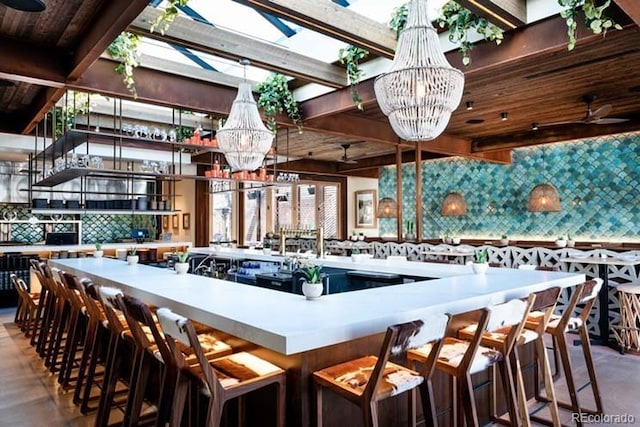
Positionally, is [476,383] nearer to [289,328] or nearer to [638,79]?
[289,328]

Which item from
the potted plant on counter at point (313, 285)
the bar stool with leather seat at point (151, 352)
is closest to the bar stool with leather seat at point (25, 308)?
the bar stool with leather seat at point (151, 352)

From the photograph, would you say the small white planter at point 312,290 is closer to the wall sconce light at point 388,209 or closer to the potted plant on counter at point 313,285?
the potted plant on counter at point 313,285

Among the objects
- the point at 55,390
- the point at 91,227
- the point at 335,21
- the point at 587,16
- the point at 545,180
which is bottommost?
the point at 55,390

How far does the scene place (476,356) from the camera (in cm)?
226

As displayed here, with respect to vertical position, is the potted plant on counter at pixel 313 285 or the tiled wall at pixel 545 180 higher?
the tiled wall at pixel 545 180

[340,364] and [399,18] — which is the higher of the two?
[399,18]

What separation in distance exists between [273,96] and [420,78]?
2820mm

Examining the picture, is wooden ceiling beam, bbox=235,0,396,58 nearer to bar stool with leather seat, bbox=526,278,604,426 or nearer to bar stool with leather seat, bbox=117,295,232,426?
bar stool with leather seat, bbox=117,295,232,426

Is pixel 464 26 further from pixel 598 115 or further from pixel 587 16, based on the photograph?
pixel 598 115

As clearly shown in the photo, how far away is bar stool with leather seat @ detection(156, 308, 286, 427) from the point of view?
1.75 metres

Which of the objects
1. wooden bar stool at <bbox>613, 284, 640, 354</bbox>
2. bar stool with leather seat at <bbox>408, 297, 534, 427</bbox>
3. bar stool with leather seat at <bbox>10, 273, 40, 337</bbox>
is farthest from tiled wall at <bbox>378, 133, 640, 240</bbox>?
bar stool with leather seat at <bbox>10, 273, 40, 337</bbox>

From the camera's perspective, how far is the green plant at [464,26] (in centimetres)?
359

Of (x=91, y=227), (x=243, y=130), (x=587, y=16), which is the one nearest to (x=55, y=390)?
(x=243, y=130)

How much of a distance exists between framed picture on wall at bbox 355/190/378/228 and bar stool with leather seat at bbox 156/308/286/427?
9.42 metres
